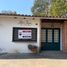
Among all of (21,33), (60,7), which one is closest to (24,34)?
(21,33)

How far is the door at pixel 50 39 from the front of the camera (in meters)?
21.4

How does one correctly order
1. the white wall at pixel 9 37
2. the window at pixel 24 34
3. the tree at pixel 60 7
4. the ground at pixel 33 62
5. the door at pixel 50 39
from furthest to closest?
the tree at pixel 60 7, the door at pixel 50 39, the window at pixel 24 34, the white wall at pixel 9 37, the ground at pixel 33 62

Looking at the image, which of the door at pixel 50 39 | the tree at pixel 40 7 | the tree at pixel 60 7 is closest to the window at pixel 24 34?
the door at pixel 50 39

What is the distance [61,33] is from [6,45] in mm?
5159

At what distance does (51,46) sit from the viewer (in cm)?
2148

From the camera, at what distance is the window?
1969cm

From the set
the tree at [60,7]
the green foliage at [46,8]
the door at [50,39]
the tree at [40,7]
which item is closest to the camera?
the door at [50,39]

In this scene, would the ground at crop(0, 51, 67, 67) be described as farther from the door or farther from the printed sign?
the door

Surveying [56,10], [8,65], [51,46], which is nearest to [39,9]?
[56,10]

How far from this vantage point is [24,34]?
19.8m

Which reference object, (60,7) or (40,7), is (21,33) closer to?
(60,7)

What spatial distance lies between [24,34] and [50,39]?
9.53ft

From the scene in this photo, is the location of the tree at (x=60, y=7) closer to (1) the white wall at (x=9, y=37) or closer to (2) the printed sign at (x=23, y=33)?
(2) the printed sign at (x=23, y=33)

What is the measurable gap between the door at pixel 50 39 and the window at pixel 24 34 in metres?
1.73
